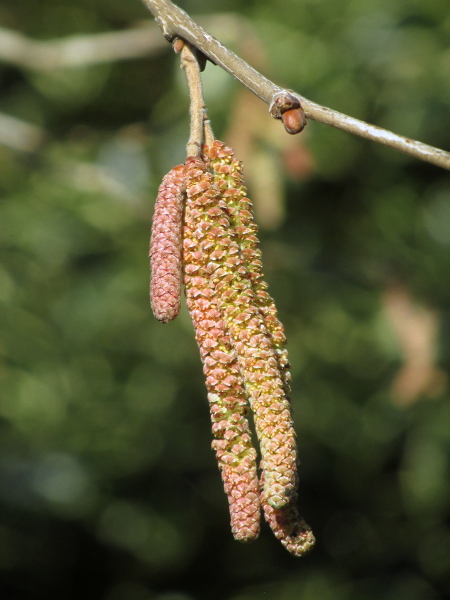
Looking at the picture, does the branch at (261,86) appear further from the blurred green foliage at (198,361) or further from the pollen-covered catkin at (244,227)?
the blurred green foliage at (198,361)

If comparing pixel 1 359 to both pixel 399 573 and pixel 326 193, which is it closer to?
pixel 326 193

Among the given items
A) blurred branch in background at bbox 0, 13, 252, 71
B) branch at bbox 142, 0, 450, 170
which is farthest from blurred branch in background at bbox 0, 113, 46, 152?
branch at bbox 142, 0, 450, 170

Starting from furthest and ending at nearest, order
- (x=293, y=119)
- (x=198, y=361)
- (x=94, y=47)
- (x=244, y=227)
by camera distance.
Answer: (x=198, y=361) < (x=94, y=47) < (x=244, y=227) < (x=293, y=119)

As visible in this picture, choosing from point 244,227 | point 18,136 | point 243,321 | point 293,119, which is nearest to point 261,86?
point 293,119

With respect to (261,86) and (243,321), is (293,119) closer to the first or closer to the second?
(261,86)

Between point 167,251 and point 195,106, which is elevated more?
point 195,106

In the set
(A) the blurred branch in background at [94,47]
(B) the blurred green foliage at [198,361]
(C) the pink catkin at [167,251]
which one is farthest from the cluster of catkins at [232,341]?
(A) the blurred branch in background at [94,47]

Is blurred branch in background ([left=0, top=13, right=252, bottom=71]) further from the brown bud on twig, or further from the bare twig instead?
the brown bud on twig

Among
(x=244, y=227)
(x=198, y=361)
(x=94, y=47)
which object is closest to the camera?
(x=244, y=227)
